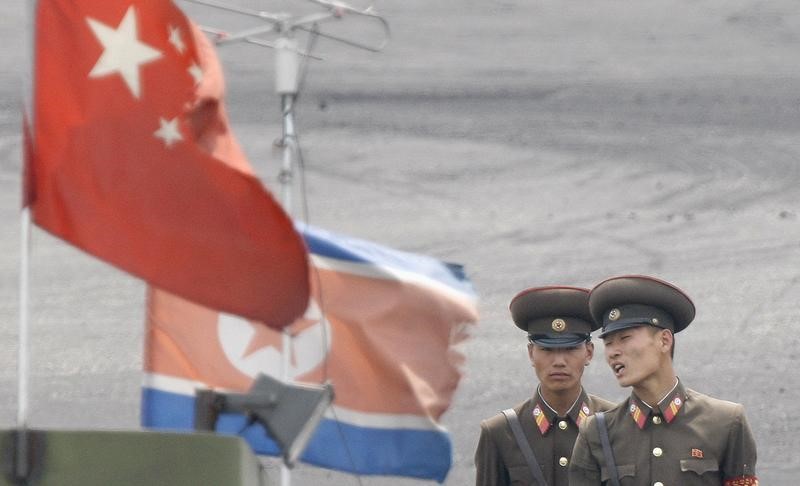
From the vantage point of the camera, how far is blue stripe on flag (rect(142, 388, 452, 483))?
628 centimetres

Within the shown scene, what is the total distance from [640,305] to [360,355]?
102 centimetres

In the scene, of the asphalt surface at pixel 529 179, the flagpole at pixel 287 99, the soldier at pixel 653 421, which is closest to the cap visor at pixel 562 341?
the soldier at pixel 653 421

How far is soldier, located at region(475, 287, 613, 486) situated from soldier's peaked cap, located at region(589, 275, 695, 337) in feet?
2.00

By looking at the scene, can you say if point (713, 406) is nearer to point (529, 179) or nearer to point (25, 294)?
point (25, 294)

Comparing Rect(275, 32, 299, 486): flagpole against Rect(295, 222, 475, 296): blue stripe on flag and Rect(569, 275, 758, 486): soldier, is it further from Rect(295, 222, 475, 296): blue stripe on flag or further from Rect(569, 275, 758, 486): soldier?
Rect(569, 275, 758, 486): soldier

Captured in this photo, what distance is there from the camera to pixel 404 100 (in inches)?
533

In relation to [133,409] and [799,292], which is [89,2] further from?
[799,292]

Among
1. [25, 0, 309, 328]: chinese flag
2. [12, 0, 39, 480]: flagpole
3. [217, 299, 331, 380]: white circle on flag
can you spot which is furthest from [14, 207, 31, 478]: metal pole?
[217, 299, 331, 380]: white circle on flag

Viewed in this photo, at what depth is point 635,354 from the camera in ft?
18.7

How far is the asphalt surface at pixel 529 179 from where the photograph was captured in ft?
35.2

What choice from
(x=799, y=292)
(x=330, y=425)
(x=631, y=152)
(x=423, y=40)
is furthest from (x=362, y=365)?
(x=423, y=40)

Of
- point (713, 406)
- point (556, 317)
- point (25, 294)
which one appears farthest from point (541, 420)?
point (25, 294)

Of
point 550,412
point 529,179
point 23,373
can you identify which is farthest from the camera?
point 529,179

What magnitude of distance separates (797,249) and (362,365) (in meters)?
6.06
